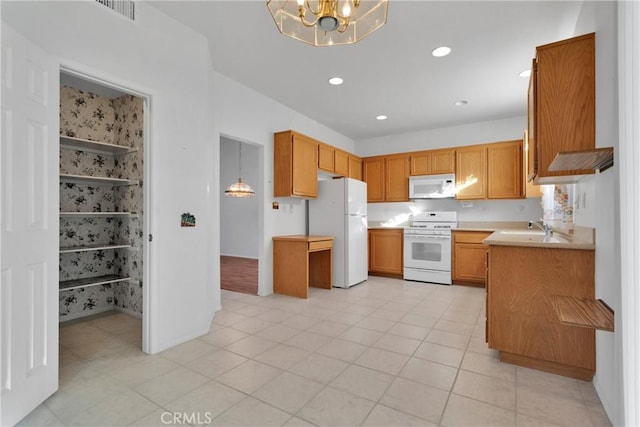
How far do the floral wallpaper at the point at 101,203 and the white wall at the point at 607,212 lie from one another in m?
3.83

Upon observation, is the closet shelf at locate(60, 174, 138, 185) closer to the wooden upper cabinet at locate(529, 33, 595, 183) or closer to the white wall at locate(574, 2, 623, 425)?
the wooden upper cabinet at locate(529, 33, 595, 183)

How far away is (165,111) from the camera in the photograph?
8.38 ft

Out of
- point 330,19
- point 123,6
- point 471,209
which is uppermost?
point 123,6

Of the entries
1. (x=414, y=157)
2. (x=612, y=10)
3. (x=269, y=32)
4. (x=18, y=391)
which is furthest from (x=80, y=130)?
(x=414, y=157)

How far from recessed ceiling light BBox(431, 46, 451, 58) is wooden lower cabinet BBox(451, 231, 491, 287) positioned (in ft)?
9.34

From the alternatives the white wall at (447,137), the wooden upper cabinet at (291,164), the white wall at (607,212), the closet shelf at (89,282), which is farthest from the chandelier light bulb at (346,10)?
the white wall at (447,137)

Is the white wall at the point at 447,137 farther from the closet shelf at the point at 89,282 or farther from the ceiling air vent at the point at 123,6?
the closet shelf at the point at 89,282

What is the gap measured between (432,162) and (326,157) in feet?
6.37

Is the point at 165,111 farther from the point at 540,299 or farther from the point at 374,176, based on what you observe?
the point at 374,176

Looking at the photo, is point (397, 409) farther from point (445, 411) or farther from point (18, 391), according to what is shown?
point (18, 391)

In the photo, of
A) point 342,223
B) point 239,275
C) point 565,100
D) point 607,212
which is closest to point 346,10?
point 565,100

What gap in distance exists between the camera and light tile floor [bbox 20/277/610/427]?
1685 mm

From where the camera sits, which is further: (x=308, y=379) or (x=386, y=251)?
(x=386, y=251)

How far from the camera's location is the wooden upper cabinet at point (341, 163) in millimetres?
5258
